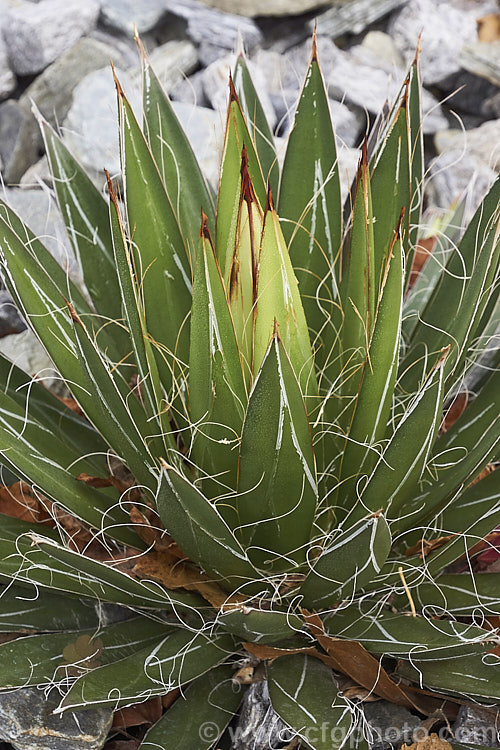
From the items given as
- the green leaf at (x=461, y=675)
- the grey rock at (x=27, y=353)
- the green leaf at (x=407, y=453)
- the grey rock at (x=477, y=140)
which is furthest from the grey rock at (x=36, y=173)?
the green leaf at (x=461, y=675)

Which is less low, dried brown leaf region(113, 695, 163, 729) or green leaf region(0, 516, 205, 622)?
green leaf region(0, 516, 205, 622)

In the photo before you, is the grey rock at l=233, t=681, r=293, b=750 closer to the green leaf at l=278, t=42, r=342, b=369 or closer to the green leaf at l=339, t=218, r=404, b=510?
the green leaf at l=339, t=218, r=404, b=510

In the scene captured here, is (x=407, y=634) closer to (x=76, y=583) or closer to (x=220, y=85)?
(x=76, y=583)

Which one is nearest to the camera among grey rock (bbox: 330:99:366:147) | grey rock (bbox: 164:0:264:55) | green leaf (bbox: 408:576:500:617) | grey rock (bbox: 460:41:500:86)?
green leaf (bbox: 408:576:500:617)

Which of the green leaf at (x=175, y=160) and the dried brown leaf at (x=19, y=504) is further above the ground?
the green leaf at (x=175, y=160)

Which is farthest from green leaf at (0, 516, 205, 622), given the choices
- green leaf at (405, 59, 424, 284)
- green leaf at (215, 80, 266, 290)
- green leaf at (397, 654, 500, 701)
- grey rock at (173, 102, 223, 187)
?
grey rock at (173, 102, 223, 187)

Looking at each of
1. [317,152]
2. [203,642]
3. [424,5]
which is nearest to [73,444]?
[203,642]

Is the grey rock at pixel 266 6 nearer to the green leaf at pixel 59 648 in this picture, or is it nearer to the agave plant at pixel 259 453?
the agave plant at pixel 259 453
